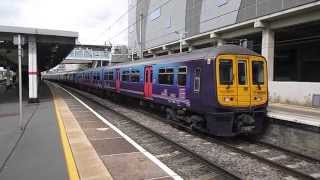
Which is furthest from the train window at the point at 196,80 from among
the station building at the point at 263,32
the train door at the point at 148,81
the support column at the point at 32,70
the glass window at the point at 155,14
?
the glass window at the point at 155,14

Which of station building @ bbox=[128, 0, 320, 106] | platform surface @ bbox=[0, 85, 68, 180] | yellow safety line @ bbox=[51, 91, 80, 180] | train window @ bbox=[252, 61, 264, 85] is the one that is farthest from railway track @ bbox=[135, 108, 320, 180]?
station building @ bbox=[128, 0, 320, 106]

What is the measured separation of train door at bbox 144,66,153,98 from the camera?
1733 centimetres

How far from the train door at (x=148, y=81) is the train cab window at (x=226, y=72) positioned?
5994mm

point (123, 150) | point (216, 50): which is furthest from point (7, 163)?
point (216, 50)

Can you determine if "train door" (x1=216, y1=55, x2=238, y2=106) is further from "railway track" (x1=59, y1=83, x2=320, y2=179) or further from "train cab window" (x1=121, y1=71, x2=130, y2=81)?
"train cab window" (x1=121, y1=71, x2=130, y2=81)

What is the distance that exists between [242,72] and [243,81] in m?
0.26

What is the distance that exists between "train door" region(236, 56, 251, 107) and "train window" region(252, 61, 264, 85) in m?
0.27

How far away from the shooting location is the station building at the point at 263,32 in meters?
22.3

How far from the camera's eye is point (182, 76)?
13492 millimetres

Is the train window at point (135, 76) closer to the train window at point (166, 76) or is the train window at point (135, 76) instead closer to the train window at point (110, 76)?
the train window at point (166, 76)

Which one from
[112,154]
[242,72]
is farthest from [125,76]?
[112,154]

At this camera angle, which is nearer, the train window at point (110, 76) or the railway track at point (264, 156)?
the railway track at point (264, 156)

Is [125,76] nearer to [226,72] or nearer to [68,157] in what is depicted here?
[226,72]

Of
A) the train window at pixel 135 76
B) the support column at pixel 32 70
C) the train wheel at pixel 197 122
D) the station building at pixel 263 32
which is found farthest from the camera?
the support column at pixel 32 70
